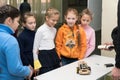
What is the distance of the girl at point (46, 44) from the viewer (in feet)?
10.2

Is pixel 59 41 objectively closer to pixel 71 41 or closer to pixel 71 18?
pixel 71 41

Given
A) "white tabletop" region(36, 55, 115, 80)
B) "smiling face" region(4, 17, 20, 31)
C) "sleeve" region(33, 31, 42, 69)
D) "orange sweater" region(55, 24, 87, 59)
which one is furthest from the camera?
"orange sweater" region(55, 24, 87, 59)

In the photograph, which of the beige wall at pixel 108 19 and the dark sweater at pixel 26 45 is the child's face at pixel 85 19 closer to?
the dark sweater at pixel 26 45

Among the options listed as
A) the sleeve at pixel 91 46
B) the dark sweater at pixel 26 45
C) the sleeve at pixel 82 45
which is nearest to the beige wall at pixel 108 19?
the sleeve at pixel 91 46

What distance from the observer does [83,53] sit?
11.0 ft

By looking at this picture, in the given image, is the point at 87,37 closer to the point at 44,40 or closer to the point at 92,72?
the point at 44,40

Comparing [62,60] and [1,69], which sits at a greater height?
[1,69]

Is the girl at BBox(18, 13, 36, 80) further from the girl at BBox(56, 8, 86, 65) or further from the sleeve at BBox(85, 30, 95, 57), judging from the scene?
the sleeve at BBox(85, 30, 95, 57)

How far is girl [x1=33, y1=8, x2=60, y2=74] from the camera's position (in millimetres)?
3104

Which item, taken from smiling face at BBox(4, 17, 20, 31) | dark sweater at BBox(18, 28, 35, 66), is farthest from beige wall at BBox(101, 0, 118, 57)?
smiling face at BBox(4, 17, 20, 31)

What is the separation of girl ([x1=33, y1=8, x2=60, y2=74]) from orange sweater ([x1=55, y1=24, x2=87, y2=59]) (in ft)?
0.45

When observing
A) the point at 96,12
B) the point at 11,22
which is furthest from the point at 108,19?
the point at 11,22

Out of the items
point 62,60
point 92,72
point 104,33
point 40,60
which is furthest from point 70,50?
point 104,33

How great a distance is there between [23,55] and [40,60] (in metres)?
0.22
